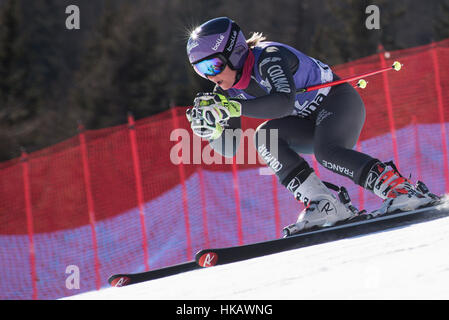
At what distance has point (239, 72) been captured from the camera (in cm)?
379

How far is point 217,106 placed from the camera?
326cm

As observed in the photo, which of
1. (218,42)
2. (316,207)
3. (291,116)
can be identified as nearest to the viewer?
(218,42)

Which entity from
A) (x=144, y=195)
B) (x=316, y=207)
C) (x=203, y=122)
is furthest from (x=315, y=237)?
(x=144, y=195)

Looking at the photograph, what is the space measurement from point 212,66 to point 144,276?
136cm

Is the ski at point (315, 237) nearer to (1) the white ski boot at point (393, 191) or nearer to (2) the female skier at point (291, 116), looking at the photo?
(1) the white ski boot at point (393, 191)

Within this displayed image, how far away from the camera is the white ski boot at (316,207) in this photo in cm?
382

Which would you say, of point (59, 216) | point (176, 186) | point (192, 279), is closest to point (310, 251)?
point (192, 279)

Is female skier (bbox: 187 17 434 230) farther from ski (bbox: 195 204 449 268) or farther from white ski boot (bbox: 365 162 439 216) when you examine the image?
ski (bbox: 195 204 449 268)

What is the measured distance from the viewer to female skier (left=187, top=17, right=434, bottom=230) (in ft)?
11.1

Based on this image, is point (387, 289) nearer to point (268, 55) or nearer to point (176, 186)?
point (268, 55)

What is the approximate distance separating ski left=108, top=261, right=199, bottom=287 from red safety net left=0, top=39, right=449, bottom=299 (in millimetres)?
4445

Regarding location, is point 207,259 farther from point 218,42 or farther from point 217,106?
point 218,42

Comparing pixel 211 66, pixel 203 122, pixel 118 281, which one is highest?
pixel 211 66
